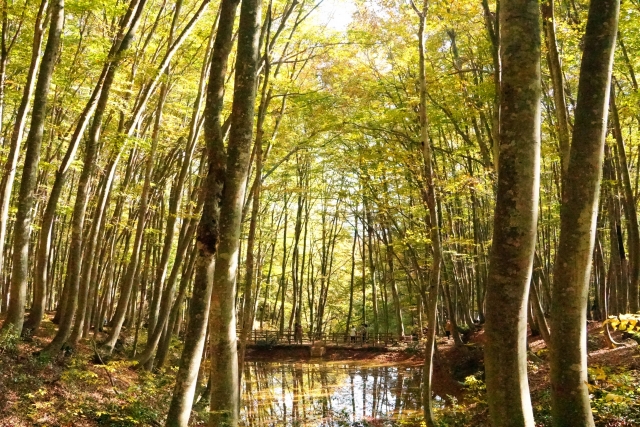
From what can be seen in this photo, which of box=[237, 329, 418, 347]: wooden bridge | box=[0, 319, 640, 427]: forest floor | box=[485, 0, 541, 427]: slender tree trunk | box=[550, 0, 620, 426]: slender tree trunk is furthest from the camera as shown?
box=[237, 329, 418, 347]: wooden bridge

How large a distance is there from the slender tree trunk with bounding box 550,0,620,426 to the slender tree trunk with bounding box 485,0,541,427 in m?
0.79

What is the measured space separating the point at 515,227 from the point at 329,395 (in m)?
13.6

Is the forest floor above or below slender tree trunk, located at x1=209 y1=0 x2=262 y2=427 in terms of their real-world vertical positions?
below

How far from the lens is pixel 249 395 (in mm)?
15273

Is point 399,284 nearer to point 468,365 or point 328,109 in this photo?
point 468,365

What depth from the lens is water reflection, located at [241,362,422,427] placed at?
12.0 meters

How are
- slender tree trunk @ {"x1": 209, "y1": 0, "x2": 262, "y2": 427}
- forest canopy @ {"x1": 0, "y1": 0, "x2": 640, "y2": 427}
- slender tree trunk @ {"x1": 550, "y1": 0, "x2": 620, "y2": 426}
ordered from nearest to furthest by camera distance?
forest canopy @ {"x1": 0, "y1": 0, "x2": 640, "y2": 427}
slender tree trunk @ {"x1": 550, "y1": 0, "x2": 620, "y2": 426}
slender tree trunk @ {"x1": 209, "y1": 0, "x2": 262, "y2": 427}

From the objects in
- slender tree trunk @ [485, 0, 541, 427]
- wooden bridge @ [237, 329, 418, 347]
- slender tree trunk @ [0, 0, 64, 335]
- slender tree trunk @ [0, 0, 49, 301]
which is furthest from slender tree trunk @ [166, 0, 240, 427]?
wooden bridge @ [237, 329, 418, 347]

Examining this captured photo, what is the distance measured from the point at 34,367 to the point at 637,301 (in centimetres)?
1068

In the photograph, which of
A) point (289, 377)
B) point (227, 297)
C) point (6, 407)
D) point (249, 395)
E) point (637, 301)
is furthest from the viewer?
point (289, 377)

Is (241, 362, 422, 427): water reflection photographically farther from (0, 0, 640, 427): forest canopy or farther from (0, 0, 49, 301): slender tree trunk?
(0, 0, 49, 301): slender tree trunk

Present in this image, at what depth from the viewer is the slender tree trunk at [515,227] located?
293 cm

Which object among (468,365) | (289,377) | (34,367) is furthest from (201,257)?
(289,377)

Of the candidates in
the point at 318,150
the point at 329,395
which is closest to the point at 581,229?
the point at 329,395
